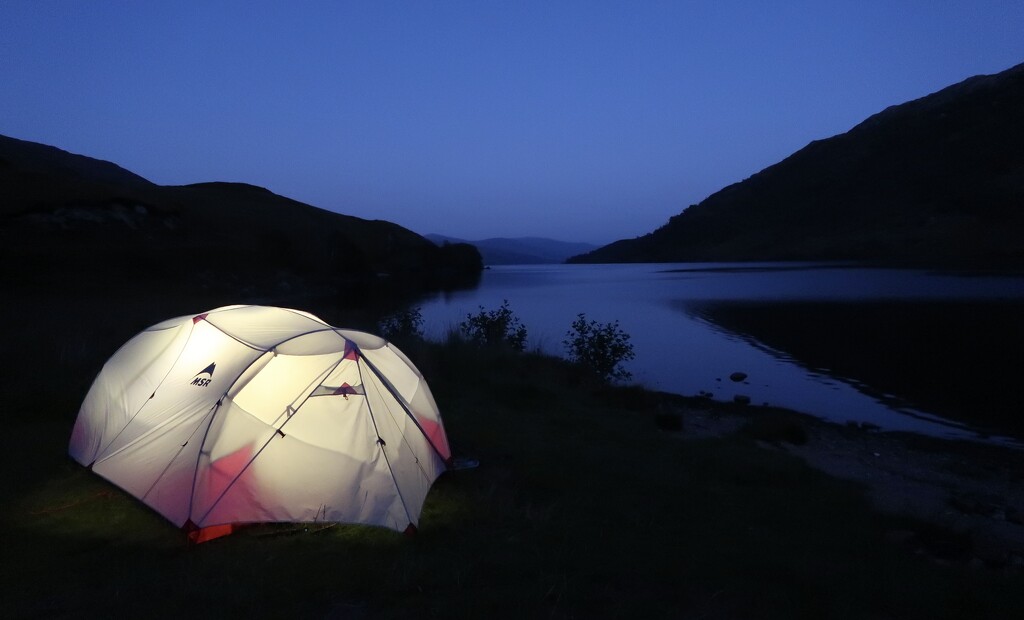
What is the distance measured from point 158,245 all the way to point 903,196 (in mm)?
140118

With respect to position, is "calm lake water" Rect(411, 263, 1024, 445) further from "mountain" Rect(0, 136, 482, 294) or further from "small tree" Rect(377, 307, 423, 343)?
"mountain" Rect(0, 136, 482, 294)

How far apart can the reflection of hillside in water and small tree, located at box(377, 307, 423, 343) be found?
1379 centimetres

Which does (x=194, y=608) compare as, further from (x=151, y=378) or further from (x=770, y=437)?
(x=770, y=437)

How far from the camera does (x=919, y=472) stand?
12055mm

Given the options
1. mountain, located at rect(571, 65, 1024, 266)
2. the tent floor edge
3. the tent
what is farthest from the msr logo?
mountain, located at rect(571, 65, 1024, 266)

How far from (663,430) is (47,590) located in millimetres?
10600

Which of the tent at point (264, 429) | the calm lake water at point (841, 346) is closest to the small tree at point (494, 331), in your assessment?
the calm lake water at point (841, 346)

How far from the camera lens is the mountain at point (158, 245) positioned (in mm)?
38000

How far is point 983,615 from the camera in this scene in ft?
16.6

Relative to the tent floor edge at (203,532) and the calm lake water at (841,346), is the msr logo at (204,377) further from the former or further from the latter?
the calm lake water at (841,346)

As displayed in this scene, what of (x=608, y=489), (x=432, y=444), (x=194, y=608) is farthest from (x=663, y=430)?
(x=194, y=608)

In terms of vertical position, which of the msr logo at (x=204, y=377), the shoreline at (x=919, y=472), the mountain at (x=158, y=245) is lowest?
the shoreline at (x=919, y=472)

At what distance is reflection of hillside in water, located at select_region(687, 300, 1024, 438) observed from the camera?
19.4 m

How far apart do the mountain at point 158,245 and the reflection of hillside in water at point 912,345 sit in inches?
1313
